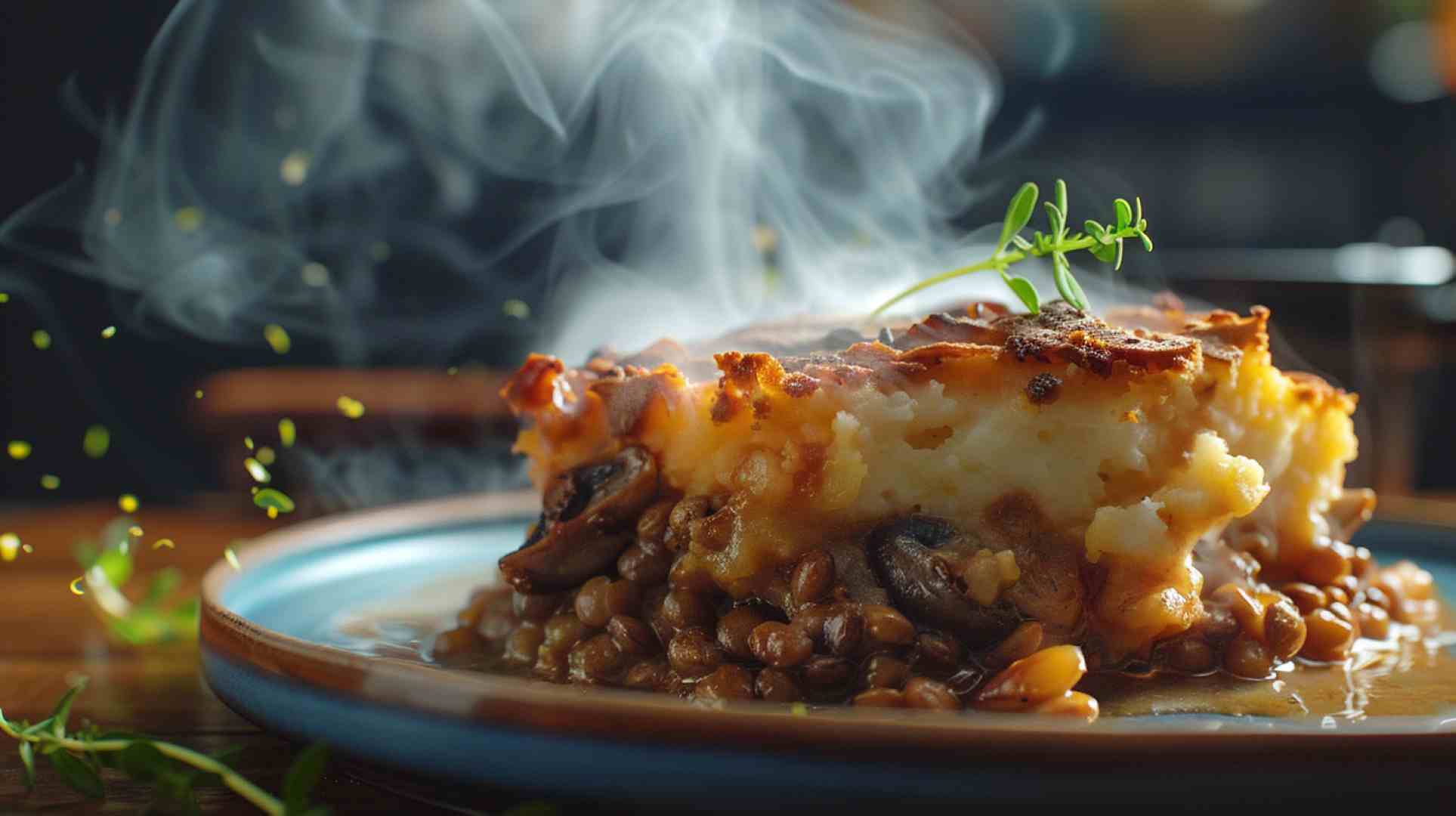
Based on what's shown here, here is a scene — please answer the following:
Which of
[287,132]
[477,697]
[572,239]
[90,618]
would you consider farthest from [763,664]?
[287,132]

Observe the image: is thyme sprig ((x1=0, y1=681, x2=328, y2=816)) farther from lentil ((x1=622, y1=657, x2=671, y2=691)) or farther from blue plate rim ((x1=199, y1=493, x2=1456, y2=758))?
lentil ((x1=622, y1=657, x2=671, y2=691))

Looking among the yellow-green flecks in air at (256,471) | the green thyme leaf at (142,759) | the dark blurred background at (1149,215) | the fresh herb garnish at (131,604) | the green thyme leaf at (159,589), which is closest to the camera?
the green thyme leaf at (142,759)

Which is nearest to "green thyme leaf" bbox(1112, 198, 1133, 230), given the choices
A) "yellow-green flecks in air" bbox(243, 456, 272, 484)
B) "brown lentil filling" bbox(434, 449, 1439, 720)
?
"brown lentil filling" bbox(434, 449, 1439, 720)

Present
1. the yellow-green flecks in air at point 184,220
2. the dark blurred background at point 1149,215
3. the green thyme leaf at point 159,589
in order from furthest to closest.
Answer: the dark blurred background at point 1149,215 → the yellow-green flecks in air at point 184,220 → the green thyme leaf at point 159,589

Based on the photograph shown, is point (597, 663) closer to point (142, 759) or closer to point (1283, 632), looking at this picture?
point (142, 759)

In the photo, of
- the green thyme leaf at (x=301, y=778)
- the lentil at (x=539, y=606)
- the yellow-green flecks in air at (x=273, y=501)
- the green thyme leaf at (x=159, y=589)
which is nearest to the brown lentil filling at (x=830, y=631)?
the lentil at (x=539, y=606)

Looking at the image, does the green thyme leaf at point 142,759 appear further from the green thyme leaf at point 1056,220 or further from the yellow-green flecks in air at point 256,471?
the green thyme leaf at point 1056,220
